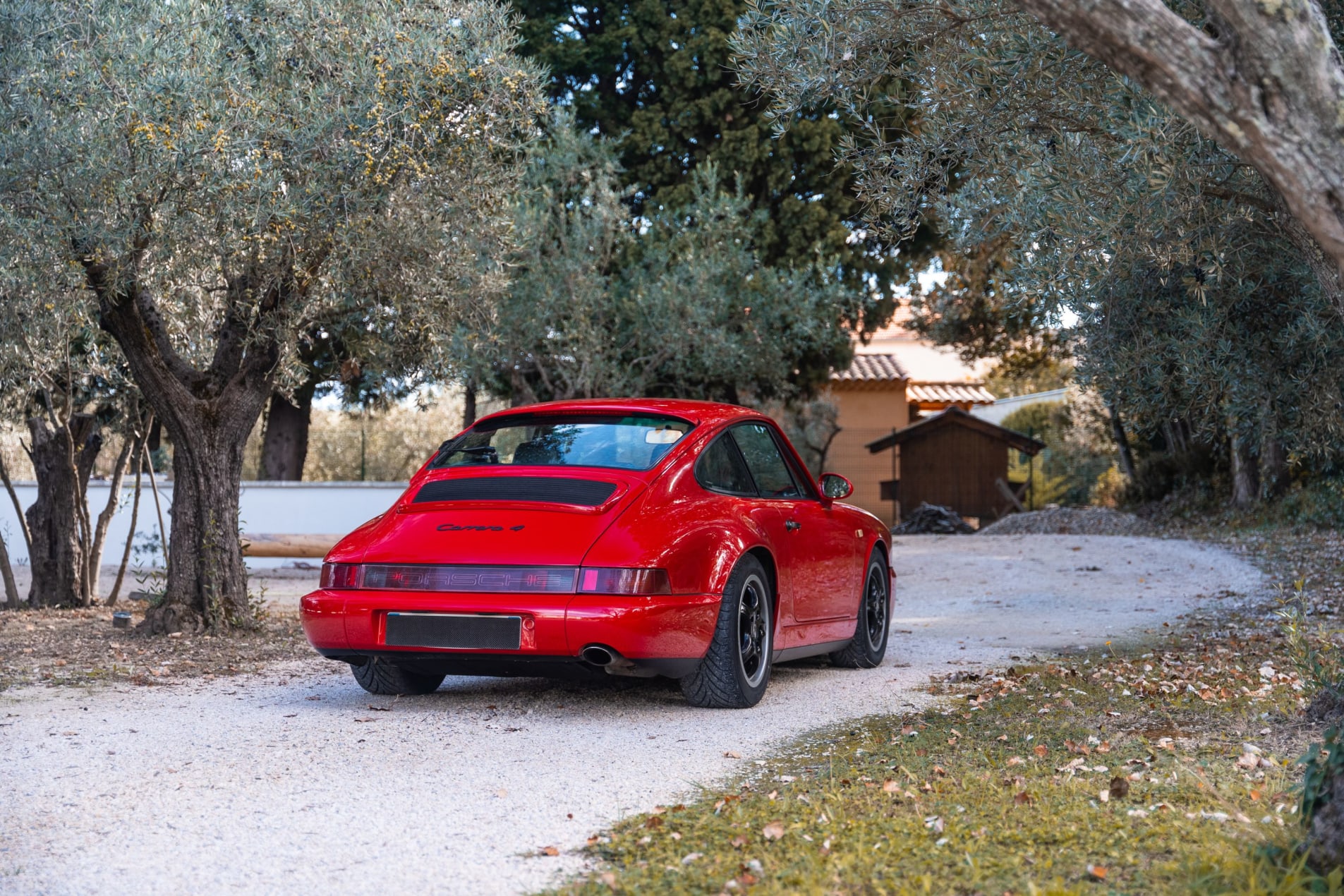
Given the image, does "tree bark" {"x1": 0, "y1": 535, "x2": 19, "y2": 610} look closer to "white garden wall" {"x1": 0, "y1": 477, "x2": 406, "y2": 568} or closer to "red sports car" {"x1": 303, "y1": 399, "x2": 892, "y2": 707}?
"white garden wall" {"x1": 0, "y1": 477, "x2": 406, "y2": 568}

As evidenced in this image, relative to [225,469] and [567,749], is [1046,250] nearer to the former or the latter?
[567,749]

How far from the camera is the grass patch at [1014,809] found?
149 inches

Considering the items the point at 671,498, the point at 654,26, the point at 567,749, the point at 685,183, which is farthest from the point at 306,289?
the point at 654,26

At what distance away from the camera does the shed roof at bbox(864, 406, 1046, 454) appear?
3250cm

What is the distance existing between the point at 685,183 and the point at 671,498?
50.1 feet

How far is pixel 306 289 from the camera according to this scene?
392 inches

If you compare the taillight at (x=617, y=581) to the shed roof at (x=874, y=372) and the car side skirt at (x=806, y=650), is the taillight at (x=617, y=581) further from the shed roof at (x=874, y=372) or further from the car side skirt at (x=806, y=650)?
the shed roof at (x=874, y=372)

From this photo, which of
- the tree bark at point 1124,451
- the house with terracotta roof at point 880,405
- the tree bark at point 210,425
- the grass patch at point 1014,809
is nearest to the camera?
the grass patch at point 1014,809

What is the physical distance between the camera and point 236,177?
28.0ft

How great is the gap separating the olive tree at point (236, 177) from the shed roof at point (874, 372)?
29.1 meters

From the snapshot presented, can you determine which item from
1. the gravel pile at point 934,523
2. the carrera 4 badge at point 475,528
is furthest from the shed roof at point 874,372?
the carrera 4 badge at point 475,528

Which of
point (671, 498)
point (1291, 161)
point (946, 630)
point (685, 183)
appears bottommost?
point (946, 630)

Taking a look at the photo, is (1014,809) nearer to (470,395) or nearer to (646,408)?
(646,408)

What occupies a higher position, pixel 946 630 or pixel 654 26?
pixel 654 26
